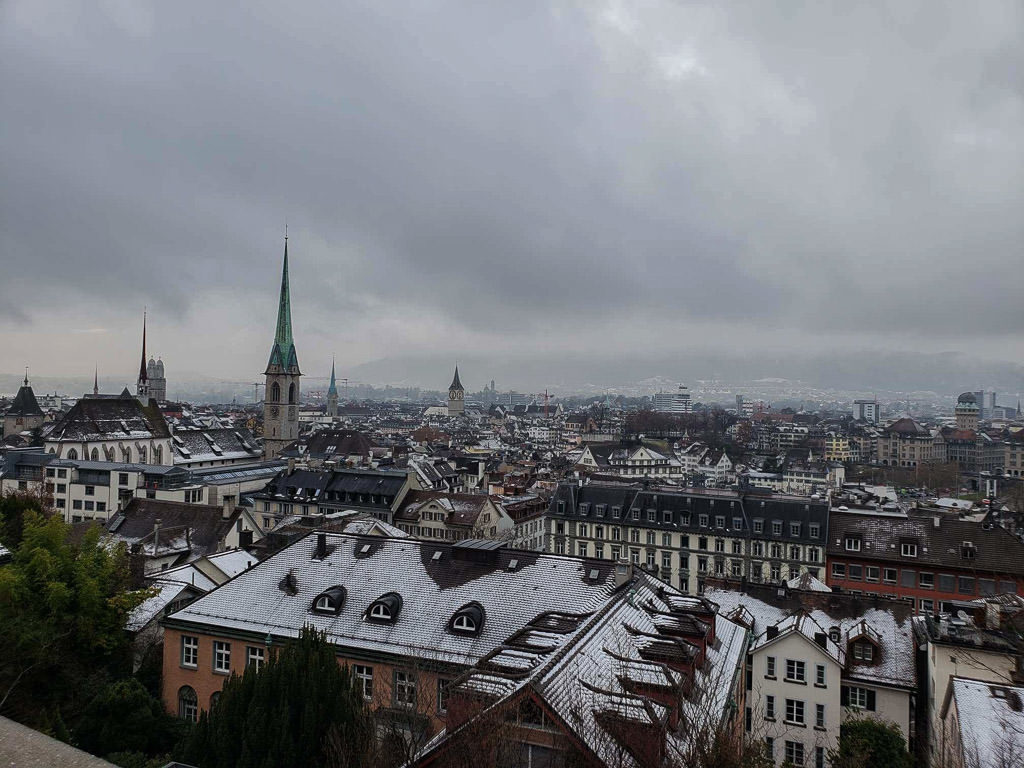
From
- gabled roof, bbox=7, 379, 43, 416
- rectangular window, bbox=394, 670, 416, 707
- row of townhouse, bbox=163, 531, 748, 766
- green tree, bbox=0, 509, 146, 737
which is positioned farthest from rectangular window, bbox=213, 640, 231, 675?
gabled roof, bbox=7, 379, 43, 416

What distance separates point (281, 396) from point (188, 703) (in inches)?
3440

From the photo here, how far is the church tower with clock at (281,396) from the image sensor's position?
10809 cm

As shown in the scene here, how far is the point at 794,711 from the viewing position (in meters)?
28.7

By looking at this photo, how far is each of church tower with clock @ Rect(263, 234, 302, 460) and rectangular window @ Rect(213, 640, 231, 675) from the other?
83.6 meters

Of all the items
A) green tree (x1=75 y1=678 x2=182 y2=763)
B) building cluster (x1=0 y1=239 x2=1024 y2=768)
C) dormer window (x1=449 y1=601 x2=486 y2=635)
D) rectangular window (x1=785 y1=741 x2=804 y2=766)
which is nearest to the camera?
building cluster (x1=0 y1=239 x2=1024 y2=768)

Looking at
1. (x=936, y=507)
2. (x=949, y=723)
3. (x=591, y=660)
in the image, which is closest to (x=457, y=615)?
(x=591, y=660)

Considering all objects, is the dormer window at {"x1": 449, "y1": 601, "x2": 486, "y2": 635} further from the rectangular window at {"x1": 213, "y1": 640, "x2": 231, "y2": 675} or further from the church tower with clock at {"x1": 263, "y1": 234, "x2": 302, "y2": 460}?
the church tower with clock at {"x1": 263, "y1": 234, "x2": 302, "y2": 460}

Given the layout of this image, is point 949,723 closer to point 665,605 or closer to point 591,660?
point 665,605

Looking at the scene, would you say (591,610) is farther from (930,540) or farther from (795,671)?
(930,540)

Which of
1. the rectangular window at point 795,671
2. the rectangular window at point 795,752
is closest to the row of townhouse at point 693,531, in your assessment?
the rectangular window at point 795,752

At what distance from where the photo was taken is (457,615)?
909 inches

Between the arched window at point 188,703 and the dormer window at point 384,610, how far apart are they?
6.68 metres

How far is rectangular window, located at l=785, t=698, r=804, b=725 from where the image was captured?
28594 mm

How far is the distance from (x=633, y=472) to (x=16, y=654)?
10002 cm
